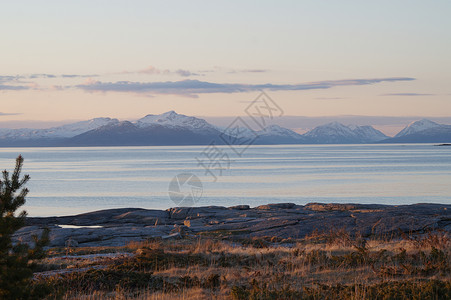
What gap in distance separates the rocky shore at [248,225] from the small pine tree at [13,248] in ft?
43.3

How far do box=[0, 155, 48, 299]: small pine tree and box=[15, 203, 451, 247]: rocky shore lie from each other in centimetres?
1321

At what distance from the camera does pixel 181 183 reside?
95.2 meters

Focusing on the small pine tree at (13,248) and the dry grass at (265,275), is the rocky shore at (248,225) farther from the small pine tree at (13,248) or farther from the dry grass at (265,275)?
the small pine tree at (13,248)

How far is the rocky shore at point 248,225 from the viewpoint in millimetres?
24875

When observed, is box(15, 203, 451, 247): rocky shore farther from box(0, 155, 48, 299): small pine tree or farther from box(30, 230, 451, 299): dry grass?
box(0, 155, 48, 299): small pine tree

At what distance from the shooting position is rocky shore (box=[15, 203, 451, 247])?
24875 millimetres

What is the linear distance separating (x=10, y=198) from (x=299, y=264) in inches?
379

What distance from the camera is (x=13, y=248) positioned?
7.98 m

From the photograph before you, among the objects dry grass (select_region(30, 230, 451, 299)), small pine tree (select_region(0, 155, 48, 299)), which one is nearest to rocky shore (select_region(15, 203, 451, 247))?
dry grass (select_region(30, 230, 451, 299))

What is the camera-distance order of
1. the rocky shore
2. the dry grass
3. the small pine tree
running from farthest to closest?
the rocky shore < the dry grass < the small pine tree

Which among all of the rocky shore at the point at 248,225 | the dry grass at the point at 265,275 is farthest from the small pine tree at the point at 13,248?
the rocky shore at the point at 248,225

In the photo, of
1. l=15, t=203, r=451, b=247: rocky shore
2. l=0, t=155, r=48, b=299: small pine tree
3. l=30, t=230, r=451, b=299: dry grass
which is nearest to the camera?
l=0, t=155, r=48, b=299: small pine tree

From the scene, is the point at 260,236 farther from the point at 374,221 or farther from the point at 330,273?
the point at 330,273

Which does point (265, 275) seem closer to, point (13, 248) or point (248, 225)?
point (13, 248)
